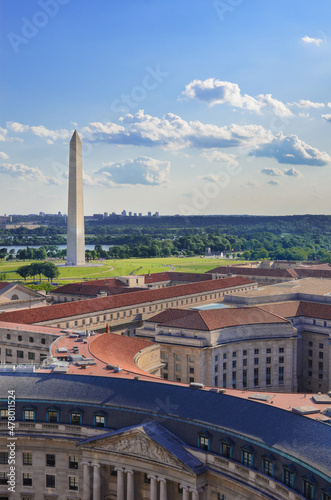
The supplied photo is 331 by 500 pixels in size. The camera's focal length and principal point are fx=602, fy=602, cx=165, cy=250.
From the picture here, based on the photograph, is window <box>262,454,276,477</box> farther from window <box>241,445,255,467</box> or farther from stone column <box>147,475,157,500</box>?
stone column <box>147,475,157,500</box>

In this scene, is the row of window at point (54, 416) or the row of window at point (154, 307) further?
the row of window at point (154, 307)

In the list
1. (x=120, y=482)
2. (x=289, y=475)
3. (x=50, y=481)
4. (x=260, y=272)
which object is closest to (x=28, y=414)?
(x=50, y=481)

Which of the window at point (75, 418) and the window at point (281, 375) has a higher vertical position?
the window at point (75, 418)

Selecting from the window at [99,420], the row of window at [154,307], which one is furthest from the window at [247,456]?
the row of window at [154,307]

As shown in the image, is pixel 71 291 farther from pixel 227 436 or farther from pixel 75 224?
pixel 227 436

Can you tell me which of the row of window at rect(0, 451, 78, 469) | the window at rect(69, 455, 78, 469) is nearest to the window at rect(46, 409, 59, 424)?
the row of window at rect(0, 451, 78, 469)

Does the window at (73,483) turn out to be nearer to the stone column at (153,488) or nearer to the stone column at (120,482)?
the stone column at (120,482)

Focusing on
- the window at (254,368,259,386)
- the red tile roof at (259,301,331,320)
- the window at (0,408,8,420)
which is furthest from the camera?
the red tile roof at (259,301,331,320)
